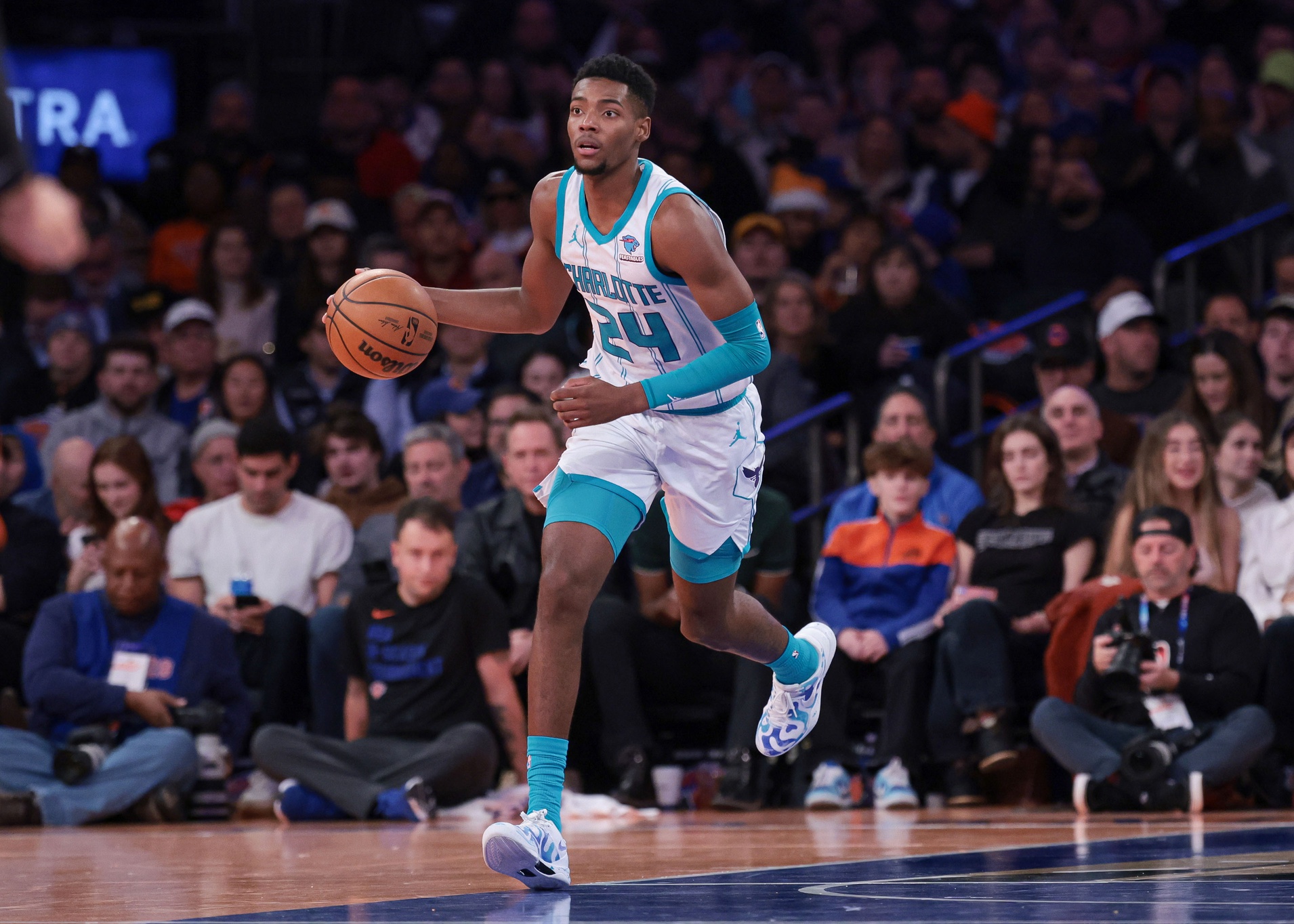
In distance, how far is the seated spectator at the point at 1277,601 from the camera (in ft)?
23.8

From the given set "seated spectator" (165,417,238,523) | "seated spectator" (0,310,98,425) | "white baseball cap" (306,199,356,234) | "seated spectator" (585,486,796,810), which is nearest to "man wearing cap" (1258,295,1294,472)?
"seated spectator" (585,486,796,810)

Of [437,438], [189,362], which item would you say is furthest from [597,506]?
[189,362]

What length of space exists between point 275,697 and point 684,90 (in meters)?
6.83

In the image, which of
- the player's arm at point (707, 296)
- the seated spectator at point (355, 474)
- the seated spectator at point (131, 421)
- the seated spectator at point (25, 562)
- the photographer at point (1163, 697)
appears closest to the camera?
the player's arm at point (707, 296)

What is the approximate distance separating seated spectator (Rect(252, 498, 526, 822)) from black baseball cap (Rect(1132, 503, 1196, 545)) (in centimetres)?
265

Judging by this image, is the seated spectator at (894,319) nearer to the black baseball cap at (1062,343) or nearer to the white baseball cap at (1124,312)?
the black baseball cap at (1062,343)

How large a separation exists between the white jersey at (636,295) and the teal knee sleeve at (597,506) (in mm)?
255

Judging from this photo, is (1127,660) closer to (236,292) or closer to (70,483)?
(70,483)

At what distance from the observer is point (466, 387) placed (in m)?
10.0

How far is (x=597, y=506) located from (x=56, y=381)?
22.4 feet

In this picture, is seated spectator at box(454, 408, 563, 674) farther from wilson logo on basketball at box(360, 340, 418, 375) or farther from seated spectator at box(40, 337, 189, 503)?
wilson logo on basketball at box(360, 340, 418, 375)

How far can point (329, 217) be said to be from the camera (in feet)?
36.9

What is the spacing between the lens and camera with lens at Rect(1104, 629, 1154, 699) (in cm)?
705

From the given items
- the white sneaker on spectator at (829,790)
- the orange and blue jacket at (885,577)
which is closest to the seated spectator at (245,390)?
the orange and blue jacket at (885,577)
